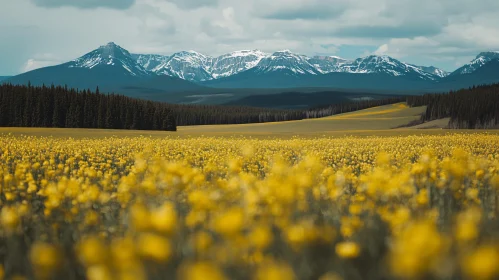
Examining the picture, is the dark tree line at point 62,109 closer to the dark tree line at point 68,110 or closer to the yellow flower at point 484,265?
the dark tree line at point 68,110

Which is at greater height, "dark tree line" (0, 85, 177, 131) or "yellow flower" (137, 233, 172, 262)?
"dark tree line" (0, 85, 177, 131)

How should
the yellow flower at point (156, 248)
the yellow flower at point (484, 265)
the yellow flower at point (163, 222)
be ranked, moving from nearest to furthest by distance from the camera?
the yellow flower at point (484, 265) → the yellow flower at point (156, 248) → the yellow flower at point (163, 222)

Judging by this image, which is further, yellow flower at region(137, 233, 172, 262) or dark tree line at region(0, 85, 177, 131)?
dark tree line at region(0, 85, 177, 131)

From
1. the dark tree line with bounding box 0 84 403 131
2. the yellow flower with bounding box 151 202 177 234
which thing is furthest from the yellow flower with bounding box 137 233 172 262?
the dark tree line with bounding box 0 84 403 131

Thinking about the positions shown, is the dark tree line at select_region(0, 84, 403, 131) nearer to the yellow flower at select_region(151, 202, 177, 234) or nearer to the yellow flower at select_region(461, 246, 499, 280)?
the yellow flower at select_region(151, 202, 177, 234)

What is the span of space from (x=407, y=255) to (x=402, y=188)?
387 centimetres

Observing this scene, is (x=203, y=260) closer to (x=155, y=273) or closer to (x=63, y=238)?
(x=155, y=273)

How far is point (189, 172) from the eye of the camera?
6.21 metres

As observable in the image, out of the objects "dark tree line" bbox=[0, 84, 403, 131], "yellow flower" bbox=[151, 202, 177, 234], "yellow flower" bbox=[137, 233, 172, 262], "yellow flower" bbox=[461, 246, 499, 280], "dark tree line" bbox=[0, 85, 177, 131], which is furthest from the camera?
"dark tree line" bbox=[0, 84, 403, 131]

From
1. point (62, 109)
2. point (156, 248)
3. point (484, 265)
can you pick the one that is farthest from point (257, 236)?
point (62, 109)

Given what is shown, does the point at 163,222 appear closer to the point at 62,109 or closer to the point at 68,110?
the point at 68,110

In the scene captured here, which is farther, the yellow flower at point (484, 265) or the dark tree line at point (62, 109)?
the dark tree line at point (62, 109)

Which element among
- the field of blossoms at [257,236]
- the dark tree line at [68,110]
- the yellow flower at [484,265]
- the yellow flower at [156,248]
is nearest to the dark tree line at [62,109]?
the dark tree line at [68,110]

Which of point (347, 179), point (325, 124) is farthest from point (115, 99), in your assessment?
point (347, 179)
